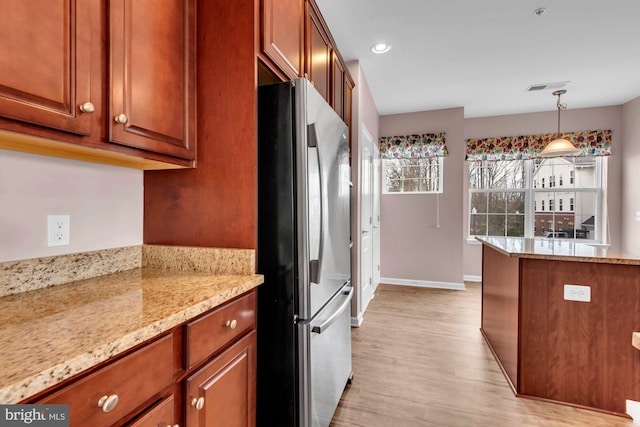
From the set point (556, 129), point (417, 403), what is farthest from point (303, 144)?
point (556, 129)

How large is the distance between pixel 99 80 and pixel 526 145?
5.26m

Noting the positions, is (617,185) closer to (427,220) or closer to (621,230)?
(621,230)

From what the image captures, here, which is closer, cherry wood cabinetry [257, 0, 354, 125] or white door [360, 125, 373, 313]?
cherry wood cabinetry [257, 0, 354, 125]

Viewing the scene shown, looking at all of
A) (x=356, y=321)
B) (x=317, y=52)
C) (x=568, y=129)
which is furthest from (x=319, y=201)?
(x=568, y=129)

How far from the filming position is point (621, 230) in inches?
168

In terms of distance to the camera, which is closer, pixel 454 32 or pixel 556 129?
pixel 454 32

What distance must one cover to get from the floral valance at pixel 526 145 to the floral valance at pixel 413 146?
0.72 meters

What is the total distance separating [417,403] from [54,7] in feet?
7.78

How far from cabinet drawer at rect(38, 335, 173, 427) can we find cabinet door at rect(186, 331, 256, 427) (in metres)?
0.13

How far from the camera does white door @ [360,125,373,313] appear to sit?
333cm

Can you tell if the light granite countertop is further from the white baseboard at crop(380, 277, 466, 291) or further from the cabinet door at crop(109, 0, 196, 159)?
the white baseboard at crop(380, 277, 466, 291)

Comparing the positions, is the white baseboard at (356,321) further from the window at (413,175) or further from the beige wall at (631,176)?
the beige wall at (631,176)

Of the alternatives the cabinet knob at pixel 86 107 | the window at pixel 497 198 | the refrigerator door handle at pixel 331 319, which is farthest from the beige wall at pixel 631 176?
the cabinet knob at pixel 86 107

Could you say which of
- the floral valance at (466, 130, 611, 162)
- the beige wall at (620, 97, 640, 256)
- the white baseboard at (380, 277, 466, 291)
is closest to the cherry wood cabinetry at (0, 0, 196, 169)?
the white baseboard at (380, 277, 466, 291)
